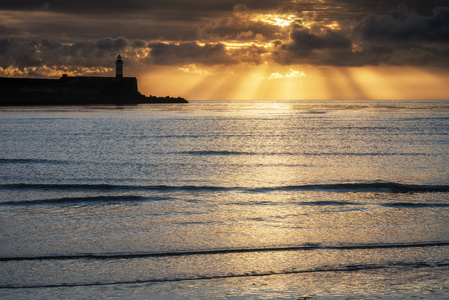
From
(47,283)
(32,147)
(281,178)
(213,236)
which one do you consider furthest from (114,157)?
(47,283)

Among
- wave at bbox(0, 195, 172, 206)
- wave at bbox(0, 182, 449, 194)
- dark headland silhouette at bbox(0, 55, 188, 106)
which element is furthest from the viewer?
dark headland silhouette at bbox(0, 55, 188, 106)

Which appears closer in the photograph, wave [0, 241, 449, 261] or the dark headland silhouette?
wave [0, 241, 449, 261]

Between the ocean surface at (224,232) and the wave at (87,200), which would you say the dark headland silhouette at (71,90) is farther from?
→ the wave at (87,200)

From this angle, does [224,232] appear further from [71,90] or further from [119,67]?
[71,90]

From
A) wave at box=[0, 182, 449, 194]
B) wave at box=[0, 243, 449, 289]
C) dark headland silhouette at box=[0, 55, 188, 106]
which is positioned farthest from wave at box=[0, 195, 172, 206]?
dark headland silhouette at box=[0, 55, 188, 106]

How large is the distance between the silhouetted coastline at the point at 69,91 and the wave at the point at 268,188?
12987cm

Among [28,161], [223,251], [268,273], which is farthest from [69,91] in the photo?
[268,273]

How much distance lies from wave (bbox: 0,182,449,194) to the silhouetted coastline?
130 m

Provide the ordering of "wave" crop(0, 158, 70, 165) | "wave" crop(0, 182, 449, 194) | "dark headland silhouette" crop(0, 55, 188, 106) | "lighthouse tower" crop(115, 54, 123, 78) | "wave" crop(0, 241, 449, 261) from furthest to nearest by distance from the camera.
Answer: "lighthouse tower" crop(115, 54, 123, 78) → "dark headland silhouette" crop(0, 55, 188, 106) → "wave" crop(0, 158, 70, 165) → "wave" crop(0, 182, 449, 194) → "wave" crop(0, 241, 449, 261)

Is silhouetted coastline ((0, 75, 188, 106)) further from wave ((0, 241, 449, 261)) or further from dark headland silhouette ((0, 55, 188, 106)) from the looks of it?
wave ((0, 241, 449, 261))

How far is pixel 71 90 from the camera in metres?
139

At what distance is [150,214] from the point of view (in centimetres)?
1045

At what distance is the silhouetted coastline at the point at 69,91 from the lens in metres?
131

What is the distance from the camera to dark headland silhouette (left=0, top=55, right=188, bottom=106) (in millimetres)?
131375
